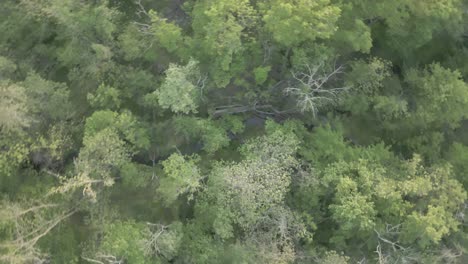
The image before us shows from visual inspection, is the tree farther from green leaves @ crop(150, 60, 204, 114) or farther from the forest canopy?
green leaves @ crop(150, 60, 204, 114)

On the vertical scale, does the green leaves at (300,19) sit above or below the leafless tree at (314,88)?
above

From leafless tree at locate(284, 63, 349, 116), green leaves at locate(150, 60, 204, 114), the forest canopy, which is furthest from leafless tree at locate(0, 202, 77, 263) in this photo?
leafless tree at locate(284, 63, 349, 116)

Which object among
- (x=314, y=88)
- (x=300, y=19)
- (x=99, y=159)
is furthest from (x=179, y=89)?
(x=314, y=88)

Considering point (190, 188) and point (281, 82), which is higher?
point (281, 82)

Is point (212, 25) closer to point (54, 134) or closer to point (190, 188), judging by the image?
point (190, 188)

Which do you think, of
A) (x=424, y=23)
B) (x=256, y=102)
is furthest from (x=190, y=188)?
(x=424, y=23)

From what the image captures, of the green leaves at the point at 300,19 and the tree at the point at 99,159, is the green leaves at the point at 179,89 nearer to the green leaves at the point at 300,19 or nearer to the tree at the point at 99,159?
the tree at the point at 99,159

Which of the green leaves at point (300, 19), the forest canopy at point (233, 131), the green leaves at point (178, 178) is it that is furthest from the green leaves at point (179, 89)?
the green leaves at point (300, 19)

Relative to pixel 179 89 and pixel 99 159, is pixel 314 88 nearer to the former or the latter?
pixel 179 89
